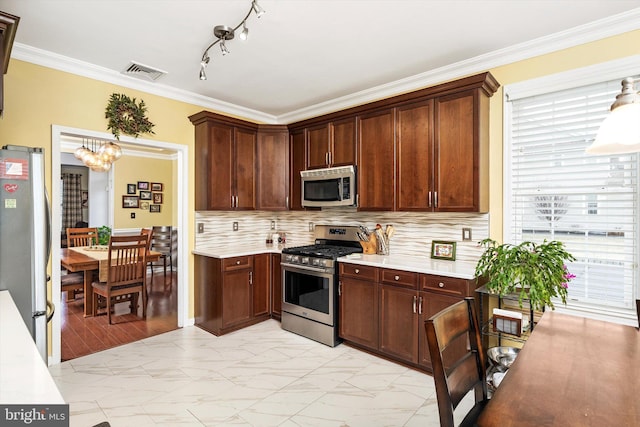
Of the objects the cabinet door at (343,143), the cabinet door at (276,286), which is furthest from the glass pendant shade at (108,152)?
the cabinet door at (343,143)

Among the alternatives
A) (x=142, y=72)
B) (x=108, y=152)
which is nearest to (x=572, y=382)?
(x=142, y=72)

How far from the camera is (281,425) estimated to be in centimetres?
214

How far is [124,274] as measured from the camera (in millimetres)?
4102

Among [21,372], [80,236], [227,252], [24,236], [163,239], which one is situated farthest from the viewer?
[163,239]

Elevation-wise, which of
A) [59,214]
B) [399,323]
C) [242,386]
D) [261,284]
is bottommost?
[242,386]

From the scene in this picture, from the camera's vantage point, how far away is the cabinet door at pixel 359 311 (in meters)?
3.12

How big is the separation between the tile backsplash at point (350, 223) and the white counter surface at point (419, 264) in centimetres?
17

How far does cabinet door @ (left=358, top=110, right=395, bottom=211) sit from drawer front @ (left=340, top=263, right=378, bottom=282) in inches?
24.6

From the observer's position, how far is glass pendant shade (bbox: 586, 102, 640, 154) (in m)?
1.25

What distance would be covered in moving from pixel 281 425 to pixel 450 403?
135 centimetres

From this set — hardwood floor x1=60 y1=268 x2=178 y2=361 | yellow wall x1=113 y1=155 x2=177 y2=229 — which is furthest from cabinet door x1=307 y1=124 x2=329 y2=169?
yellow wall x1=113 y1=155 x2=177 y2=229

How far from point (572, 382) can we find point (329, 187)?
2.88m

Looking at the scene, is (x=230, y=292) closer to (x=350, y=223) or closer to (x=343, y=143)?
(x=350, y=223)

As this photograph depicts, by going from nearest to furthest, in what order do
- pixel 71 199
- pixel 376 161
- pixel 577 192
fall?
pixel 577 192 → pixel 376 161 → pixel 71 199
